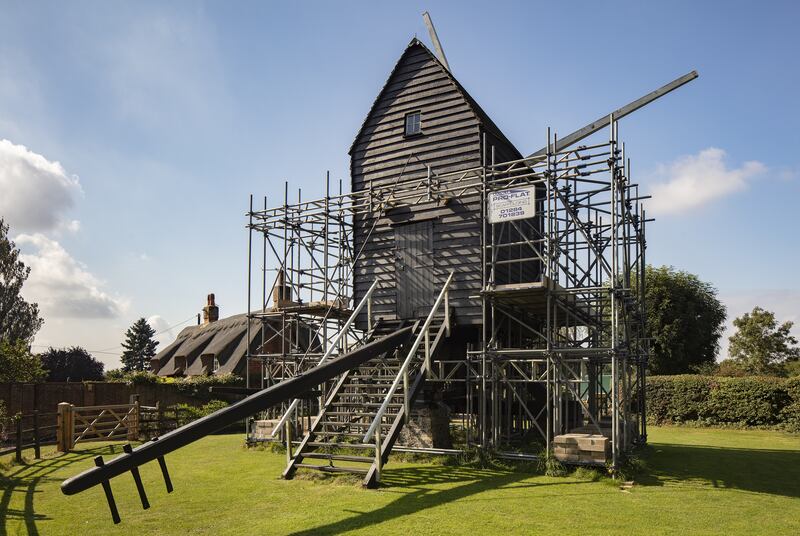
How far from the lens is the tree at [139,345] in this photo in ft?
231

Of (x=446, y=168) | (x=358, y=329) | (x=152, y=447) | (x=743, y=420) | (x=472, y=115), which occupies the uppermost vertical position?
(x=472, y=115)

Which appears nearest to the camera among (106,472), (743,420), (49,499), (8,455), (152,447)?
(106,472)

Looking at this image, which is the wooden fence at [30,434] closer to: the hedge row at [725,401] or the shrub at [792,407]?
the hedge row at [725,401]

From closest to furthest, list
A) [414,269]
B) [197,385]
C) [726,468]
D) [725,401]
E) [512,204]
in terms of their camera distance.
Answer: [726,468] → [512,204] → [414,269] → [725,401] → [197,385]

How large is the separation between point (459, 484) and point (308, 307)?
7474 millimetres

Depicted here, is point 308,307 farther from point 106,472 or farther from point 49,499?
point 106,472

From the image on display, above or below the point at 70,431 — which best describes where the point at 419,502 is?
below

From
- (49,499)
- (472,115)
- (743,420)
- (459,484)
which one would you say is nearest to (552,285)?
(459,484)

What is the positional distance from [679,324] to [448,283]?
78.1 ft

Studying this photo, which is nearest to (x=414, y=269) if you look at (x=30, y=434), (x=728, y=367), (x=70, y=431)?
(x=70, y=431)

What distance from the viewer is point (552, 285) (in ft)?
46.1

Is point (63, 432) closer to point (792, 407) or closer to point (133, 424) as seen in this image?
point (133, 424)

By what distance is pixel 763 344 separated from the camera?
4509 centimetres

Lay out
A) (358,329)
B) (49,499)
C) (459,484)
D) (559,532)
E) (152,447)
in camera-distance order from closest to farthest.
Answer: (152,447) < (559,532) < (49,499) < (459,484) < (358,329)
